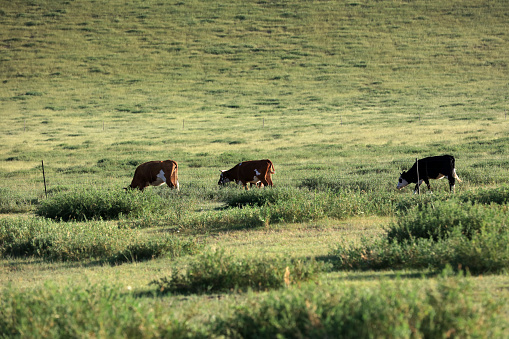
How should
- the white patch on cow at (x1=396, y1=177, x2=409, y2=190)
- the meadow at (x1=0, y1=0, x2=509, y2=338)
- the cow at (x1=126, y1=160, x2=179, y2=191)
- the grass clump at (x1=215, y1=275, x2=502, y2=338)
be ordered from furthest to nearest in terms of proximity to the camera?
the cow at (x1=126, y1=160, x2=179, y2=191)
the white patch on cow at (x1=396, y1=177, x2=409, y2=190)
the meadow at (x1=0, y1=0, x2=509, y2=338)
the grass clump at (x1=215, y1=275, x2=502, y2=338)

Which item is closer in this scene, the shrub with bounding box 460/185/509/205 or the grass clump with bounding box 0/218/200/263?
the grass clump with bounding box 0/218/200/263

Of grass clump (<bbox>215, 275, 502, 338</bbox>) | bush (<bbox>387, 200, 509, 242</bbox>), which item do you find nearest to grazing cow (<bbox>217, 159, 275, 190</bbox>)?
bush (<bbox>387, 200, 509, 242</bbox>)

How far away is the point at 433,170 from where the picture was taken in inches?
600

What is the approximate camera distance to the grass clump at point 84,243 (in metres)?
8.66

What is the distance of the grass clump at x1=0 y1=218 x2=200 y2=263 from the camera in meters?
8.66

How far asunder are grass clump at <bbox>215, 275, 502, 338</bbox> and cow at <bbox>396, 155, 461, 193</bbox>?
10883mm

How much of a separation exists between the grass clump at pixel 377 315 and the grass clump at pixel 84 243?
13.4 ft

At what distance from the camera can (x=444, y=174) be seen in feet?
49.5

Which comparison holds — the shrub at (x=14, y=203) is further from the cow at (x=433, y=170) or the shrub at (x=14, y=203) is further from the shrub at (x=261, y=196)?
the cow at (x=433, y=170)

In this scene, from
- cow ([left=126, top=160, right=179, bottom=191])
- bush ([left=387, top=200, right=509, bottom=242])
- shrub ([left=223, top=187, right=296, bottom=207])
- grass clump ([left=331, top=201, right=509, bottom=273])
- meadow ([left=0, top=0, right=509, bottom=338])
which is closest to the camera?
meadow ([left=0, top=0, right=509, bottom=338])

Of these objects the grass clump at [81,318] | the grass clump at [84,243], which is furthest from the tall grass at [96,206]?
the grass clump at [81,318]

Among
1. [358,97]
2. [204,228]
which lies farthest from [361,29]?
[204,228]

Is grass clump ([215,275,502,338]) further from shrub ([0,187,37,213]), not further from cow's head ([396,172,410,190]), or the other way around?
shrub ([0,187,37,213])

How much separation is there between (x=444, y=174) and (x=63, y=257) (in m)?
9.91
